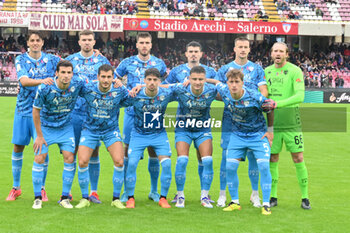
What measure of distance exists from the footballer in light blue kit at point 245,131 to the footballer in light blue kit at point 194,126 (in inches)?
10.5

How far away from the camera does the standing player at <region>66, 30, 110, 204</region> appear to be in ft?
24.8

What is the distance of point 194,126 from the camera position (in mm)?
7281

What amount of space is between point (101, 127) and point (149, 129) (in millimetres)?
651

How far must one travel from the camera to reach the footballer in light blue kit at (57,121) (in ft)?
22.5

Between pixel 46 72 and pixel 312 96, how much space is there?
78.4 ft

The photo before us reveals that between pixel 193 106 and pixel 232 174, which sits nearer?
pixel 232 174

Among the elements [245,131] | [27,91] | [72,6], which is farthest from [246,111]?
[72,6]

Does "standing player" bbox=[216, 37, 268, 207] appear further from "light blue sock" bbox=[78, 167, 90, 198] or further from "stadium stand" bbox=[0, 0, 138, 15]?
"stadium stand" bbox=[0, 0, 138, 15]

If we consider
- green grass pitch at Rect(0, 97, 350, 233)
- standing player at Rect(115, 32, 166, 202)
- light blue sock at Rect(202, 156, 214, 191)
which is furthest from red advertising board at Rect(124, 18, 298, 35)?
light blue sock at Rect(202, 156, 214, 191)

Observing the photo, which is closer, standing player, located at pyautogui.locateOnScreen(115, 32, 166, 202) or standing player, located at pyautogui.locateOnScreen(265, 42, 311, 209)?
standing player, located at pyautogui.locateOnScreen(265, 42, 311, 209)

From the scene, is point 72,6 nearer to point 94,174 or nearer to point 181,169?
point 94,174

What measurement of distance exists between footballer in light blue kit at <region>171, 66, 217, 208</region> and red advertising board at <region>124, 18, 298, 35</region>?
92.8ft

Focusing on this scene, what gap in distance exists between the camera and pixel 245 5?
128ft

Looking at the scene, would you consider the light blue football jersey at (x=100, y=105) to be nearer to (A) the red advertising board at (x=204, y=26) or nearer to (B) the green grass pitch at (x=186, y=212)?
(B) the green grass pitch at (x=186, y=212)
